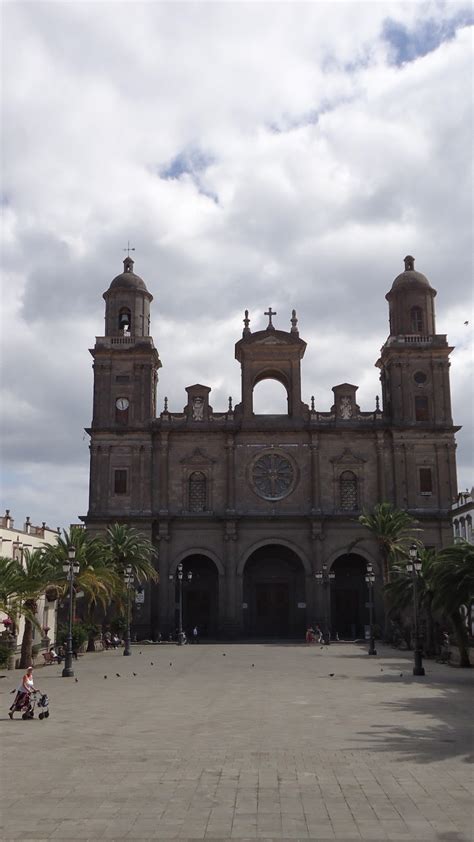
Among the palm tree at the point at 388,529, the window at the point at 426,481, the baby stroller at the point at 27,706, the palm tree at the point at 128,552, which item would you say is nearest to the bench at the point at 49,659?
the palm tree at the point at 128,552

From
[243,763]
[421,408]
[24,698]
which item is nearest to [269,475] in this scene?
[421,408]

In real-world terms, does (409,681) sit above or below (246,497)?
below

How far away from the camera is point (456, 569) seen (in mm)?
31312

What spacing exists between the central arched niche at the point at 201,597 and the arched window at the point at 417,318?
25076 millimetres

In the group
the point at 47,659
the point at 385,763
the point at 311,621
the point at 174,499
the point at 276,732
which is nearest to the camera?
the point at 385,763

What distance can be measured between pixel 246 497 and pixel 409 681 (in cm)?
3610

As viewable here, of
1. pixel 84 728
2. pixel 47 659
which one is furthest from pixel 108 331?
pixel 84 728

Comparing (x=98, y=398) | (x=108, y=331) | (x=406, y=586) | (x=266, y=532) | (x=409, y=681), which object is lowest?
(x=409, y=681)

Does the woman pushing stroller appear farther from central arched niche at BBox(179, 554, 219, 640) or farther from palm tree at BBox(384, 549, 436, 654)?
central arched niche at BBox(179, 554, 219, 640)

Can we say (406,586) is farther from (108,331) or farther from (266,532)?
(108,331)

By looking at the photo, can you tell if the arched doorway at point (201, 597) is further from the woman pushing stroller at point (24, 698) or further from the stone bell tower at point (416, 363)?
the woman pushing stroller at point (24, 698)

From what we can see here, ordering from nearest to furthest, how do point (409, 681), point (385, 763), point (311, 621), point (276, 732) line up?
1. point (385, 763)
2. point (276, 732)
3. point (409, 681)
4. point (311, 621)

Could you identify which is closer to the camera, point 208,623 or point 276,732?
point 276,732

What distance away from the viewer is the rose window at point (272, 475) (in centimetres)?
6400
